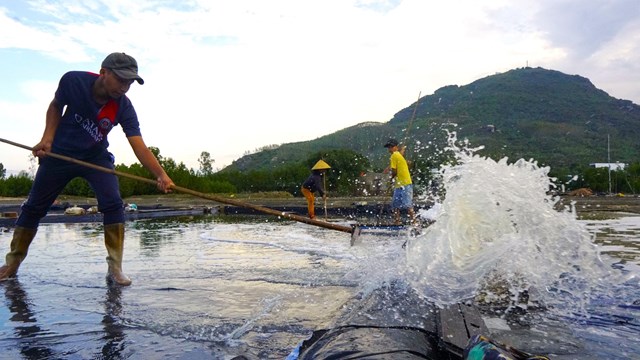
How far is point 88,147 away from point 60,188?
0.47 metres

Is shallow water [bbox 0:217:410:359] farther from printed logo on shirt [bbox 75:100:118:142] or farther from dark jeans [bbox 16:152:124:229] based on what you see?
printed logo on shirt [bbox 75:100:118:142]

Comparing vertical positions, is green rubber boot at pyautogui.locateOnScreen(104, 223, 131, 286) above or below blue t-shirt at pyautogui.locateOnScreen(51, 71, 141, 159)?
below

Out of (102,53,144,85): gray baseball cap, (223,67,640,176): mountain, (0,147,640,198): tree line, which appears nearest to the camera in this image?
(102,53,144,85): gray baseball cap

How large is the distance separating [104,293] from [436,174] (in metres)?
3.06

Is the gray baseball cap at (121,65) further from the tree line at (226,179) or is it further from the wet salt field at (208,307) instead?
the tree line at (226,179)

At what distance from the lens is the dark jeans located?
4480mm

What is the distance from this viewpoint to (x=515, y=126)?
99.6 meters

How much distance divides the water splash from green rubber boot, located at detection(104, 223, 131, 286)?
96.4 inches

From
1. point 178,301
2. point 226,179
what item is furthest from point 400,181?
point 226,179

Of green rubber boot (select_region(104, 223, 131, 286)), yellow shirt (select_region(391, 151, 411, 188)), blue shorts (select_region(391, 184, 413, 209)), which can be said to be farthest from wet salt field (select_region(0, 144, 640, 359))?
yellow shirt (select_region(391, 151, 411, 188))

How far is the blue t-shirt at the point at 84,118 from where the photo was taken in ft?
14.3

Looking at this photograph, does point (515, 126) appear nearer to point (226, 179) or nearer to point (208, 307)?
point (226, 179)

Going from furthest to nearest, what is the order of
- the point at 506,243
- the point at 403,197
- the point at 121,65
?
1. the point at 403,197
2. the point at 121,65
3. the point at 506,243

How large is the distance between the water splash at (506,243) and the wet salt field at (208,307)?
0.28m
